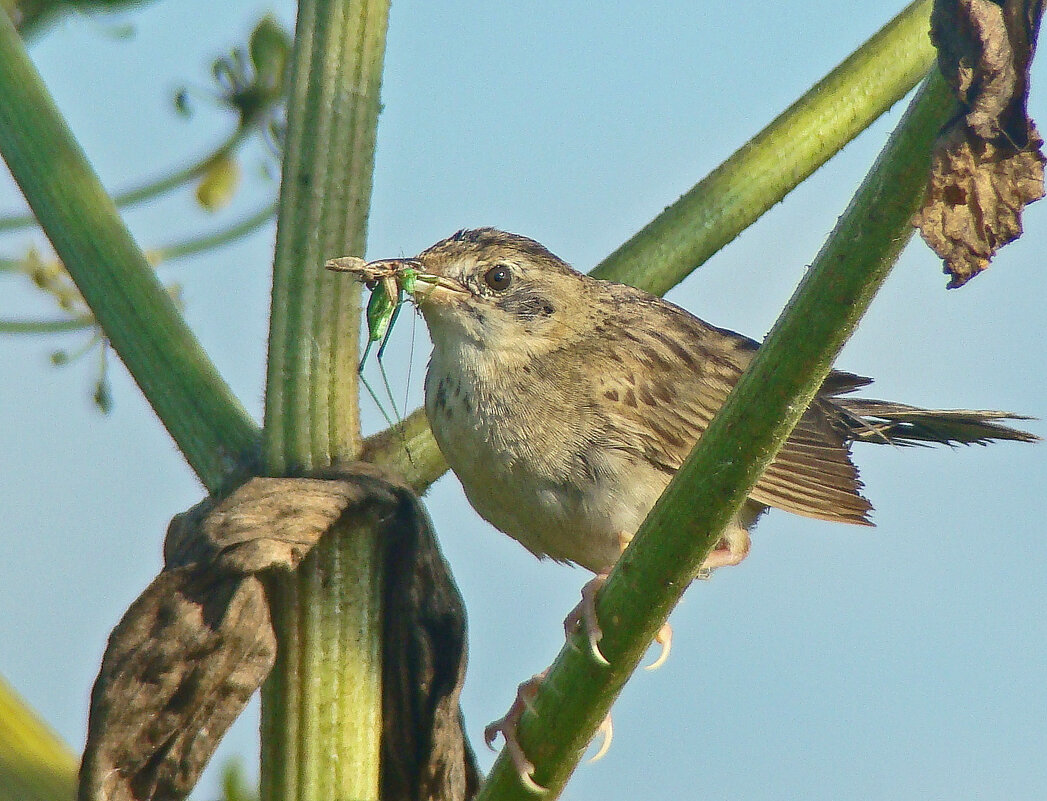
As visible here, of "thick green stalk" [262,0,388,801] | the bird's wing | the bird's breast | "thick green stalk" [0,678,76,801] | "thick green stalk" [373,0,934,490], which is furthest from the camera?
the bird's wing

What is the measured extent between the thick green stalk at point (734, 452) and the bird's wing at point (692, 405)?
148 cm

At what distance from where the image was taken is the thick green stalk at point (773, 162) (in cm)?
270

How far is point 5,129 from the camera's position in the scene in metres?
2.63

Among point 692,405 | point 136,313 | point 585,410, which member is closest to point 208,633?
point 136,313

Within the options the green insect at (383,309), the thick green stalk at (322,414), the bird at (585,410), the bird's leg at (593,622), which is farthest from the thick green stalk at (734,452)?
the green insect at (383,309)

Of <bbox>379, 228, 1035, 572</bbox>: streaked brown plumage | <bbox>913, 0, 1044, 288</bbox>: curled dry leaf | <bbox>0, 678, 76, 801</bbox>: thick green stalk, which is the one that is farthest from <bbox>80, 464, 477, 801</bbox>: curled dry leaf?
<bbox>913, 0, 1044, 288</bbox>: curled dry leaf

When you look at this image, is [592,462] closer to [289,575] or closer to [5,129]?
[289,575]

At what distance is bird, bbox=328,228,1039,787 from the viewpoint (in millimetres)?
3381

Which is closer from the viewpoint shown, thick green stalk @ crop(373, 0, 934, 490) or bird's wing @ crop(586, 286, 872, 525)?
thick green stalk @ crop(373, 0, 934, 490)

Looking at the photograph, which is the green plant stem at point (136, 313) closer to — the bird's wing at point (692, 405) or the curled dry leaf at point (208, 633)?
the curled dry leaf at point (208, 633)

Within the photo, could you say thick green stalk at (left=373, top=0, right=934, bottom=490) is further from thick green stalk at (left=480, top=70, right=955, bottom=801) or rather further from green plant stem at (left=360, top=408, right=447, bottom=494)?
thick green stalk at (left=480, top=70, right=955, bottom=801)

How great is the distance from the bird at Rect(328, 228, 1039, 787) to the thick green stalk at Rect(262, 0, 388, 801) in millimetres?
625

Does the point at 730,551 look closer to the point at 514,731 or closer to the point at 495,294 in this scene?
the point at 495,294

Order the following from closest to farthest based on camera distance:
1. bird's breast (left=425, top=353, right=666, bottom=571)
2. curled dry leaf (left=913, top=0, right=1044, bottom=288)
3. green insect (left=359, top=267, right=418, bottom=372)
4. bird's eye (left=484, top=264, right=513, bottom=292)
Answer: curled dry leaf (left=913, top=0, right=1044, bottom=288)
green insect (left=359, top=267, right=418, bottom=372)
bird's breast (left=425, top=353, right=666, bottom=571)
bird's eye (left=484, top=264, right=513, bottom=292)
